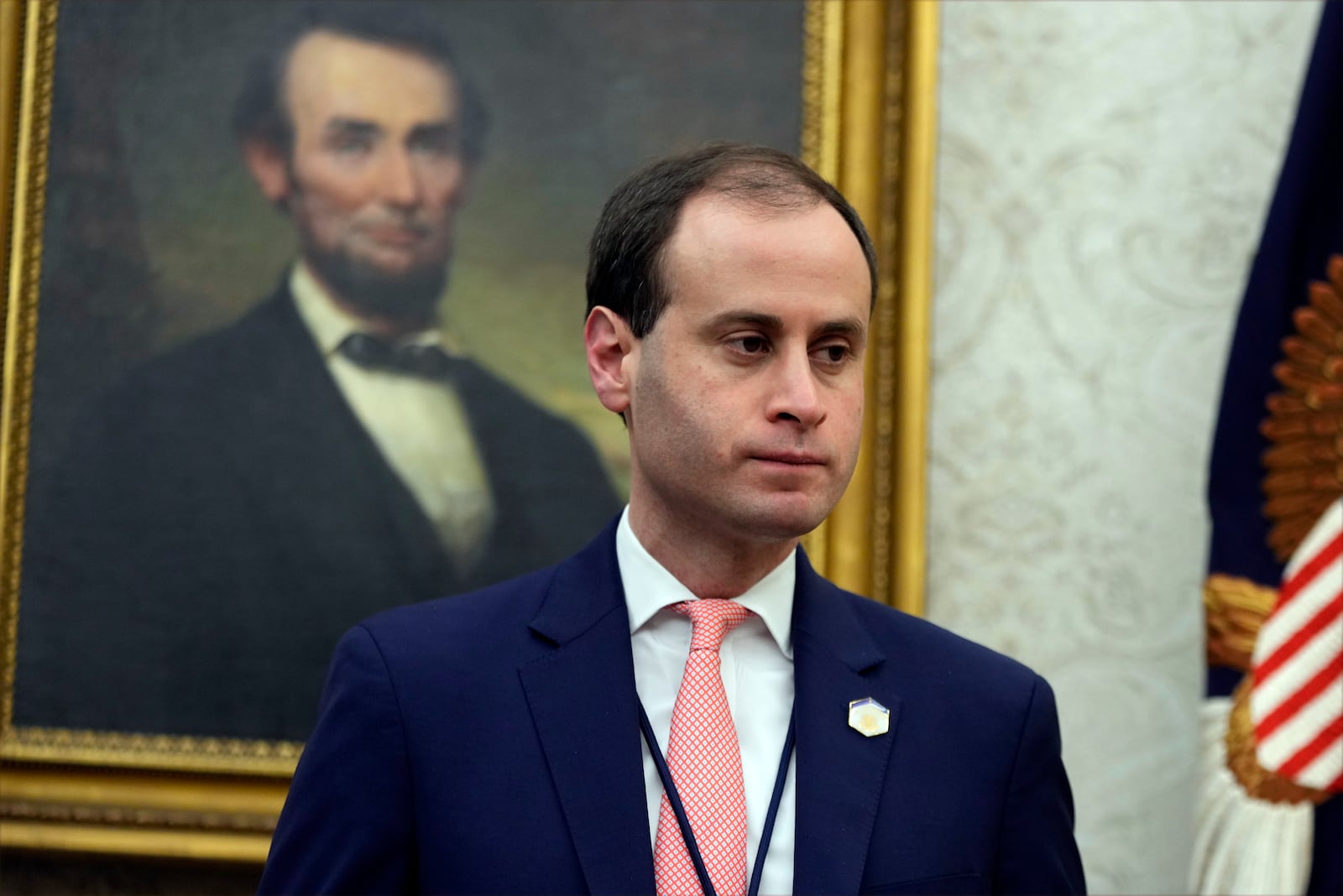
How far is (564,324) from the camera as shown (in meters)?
2.99

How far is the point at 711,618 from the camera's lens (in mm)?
1758

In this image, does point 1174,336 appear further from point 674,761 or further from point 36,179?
point 36,179

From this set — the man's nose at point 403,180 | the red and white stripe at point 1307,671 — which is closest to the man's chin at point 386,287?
the man's nose at point 403,180

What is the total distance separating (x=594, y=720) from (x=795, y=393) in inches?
18.1

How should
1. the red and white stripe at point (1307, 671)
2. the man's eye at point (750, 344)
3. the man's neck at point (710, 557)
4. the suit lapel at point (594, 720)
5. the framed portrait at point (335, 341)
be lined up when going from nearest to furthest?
the suit lapel at point (594, 720) → the man's eye at point (750, 344) → the man's neck at point (710, 557) → the red and white stripe at point (1307, 671) → the framed portrait at point (335, 341)

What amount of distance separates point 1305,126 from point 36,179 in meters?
2.65

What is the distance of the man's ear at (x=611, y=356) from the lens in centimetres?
185

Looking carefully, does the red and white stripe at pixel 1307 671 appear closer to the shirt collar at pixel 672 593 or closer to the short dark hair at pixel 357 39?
the shirt collar at pixel 672 593

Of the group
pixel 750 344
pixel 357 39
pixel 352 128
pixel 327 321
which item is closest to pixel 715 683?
pixel 750 344

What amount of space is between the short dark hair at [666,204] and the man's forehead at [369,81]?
3.97 feet

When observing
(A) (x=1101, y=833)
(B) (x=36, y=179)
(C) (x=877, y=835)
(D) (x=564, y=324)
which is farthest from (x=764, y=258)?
(B) (x=36, y=179)

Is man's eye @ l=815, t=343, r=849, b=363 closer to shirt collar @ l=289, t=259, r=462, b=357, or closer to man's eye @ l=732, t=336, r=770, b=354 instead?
man's eye @ l=732, t=336, r=770, b=354

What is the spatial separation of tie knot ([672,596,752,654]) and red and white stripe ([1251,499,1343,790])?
1.29 metres

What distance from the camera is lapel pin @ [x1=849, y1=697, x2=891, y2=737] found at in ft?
5.70
